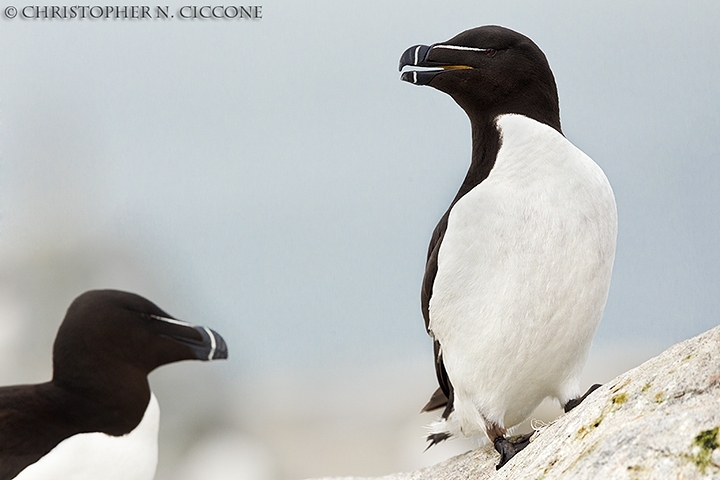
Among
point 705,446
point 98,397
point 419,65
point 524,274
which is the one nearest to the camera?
point 705,446

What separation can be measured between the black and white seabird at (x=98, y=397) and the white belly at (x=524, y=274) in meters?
1.57

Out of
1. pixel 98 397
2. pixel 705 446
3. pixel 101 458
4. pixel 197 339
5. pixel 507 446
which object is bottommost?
pixel 705 446

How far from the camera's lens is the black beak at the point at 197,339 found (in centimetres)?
414

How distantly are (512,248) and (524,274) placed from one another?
97mm

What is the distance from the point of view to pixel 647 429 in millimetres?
1757

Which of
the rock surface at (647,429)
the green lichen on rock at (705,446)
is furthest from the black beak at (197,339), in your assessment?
the green lichen on rock at (705,446)

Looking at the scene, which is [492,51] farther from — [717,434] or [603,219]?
[717,434]

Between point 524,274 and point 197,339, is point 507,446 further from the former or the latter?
point 197,339

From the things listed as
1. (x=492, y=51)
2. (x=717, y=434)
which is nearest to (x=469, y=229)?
(x=492, y=51)

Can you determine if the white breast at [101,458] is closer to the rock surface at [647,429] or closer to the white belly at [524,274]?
the white belly at [524,274]

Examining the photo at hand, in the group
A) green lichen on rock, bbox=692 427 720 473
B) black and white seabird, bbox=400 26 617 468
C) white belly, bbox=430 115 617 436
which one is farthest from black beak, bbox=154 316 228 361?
green lichen on rock, bbox=692 427 720 473

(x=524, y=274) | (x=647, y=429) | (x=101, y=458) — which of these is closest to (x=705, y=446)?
(x=647, y=429)

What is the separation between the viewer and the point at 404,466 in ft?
22.4

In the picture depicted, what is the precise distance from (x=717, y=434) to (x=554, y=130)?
5.49 ft
